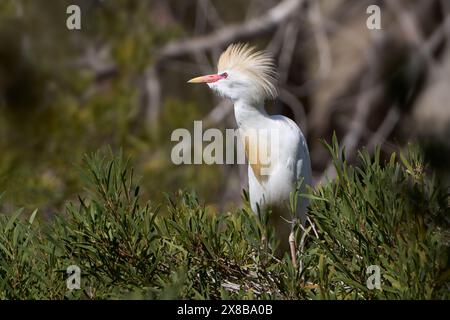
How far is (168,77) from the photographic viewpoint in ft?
22.3

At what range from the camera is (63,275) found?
1.50 m

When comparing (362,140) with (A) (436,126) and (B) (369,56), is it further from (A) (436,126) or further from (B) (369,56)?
(A) (436,126)

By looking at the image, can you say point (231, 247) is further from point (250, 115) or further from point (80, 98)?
point (80, 98)

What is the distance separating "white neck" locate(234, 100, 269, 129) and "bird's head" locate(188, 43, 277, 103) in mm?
14

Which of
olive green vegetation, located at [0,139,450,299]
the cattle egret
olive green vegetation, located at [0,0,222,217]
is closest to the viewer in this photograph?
olive green vegetation, located at [0,139,450,299]

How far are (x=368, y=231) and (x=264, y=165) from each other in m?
0.77

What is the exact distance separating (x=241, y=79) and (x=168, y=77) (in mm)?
4575

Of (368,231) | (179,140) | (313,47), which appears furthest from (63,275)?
(313,47)

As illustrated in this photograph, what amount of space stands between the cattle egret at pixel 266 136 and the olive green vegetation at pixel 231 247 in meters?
0.47

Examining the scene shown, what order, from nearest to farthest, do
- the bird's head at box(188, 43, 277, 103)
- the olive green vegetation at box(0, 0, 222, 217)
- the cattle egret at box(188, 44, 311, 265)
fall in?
the cattle egret at box(188, 44, 311, 265), the bird's head at box(188, 43, 277, 103), the olive green vegetation at box(0, 0, 222, 217)

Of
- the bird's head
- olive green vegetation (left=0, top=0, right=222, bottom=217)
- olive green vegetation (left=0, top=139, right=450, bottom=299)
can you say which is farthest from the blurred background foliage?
olive green vegetation (left=0, top=139, right=450, bottom=299)

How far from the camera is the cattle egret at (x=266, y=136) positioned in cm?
213

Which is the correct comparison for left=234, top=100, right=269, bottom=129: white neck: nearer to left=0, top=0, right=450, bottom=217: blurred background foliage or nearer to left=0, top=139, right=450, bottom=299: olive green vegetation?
left=0, top=139, right=450, bottom=299: olive green vegetation

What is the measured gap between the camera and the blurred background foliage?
16.3ft
